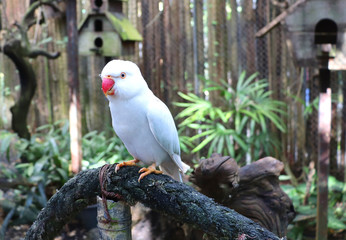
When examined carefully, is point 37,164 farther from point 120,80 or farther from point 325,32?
point 325,32

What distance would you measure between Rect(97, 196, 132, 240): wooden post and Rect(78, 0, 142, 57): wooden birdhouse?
2430mm

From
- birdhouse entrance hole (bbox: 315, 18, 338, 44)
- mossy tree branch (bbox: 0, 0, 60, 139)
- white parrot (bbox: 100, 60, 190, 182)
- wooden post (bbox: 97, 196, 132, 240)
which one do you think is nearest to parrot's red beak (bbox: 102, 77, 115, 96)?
white parrot (bbox: 100, 60, 190, 182)

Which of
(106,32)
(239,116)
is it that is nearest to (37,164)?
(106,32)

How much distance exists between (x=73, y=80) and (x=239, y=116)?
1.69 meters

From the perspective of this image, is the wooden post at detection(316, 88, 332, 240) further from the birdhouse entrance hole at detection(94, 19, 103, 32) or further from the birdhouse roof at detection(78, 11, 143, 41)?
the birdhouse entrance hole at detection(94, 19, 103, 32)

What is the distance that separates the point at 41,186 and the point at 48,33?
2.27 metres

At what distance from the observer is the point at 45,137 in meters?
4.21

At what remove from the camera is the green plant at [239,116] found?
3.85 meters

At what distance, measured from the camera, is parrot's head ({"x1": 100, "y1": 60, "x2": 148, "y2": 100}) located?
129 cm

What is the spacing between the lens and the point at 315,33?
2551 millimetres

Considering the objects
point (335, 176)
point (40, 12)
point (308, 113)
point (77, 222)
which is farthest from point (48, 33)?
point (335, 176)

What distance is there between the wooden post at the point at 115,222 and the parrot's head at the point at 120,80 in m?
0.37

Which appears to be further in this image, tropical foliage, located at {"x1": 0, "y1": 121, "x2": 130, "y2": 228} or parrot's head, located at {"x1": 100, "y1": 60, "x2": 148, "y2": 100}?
tropical foliage, located at {"x1": 0, "y1": 121, "x2": 130, "y2": 228}

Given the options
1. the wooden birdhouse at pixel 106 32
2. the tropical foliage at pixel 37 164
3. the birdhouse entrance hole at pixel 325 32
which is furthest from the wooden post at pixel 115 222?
the wooden birdhouse at pixel 106 32
